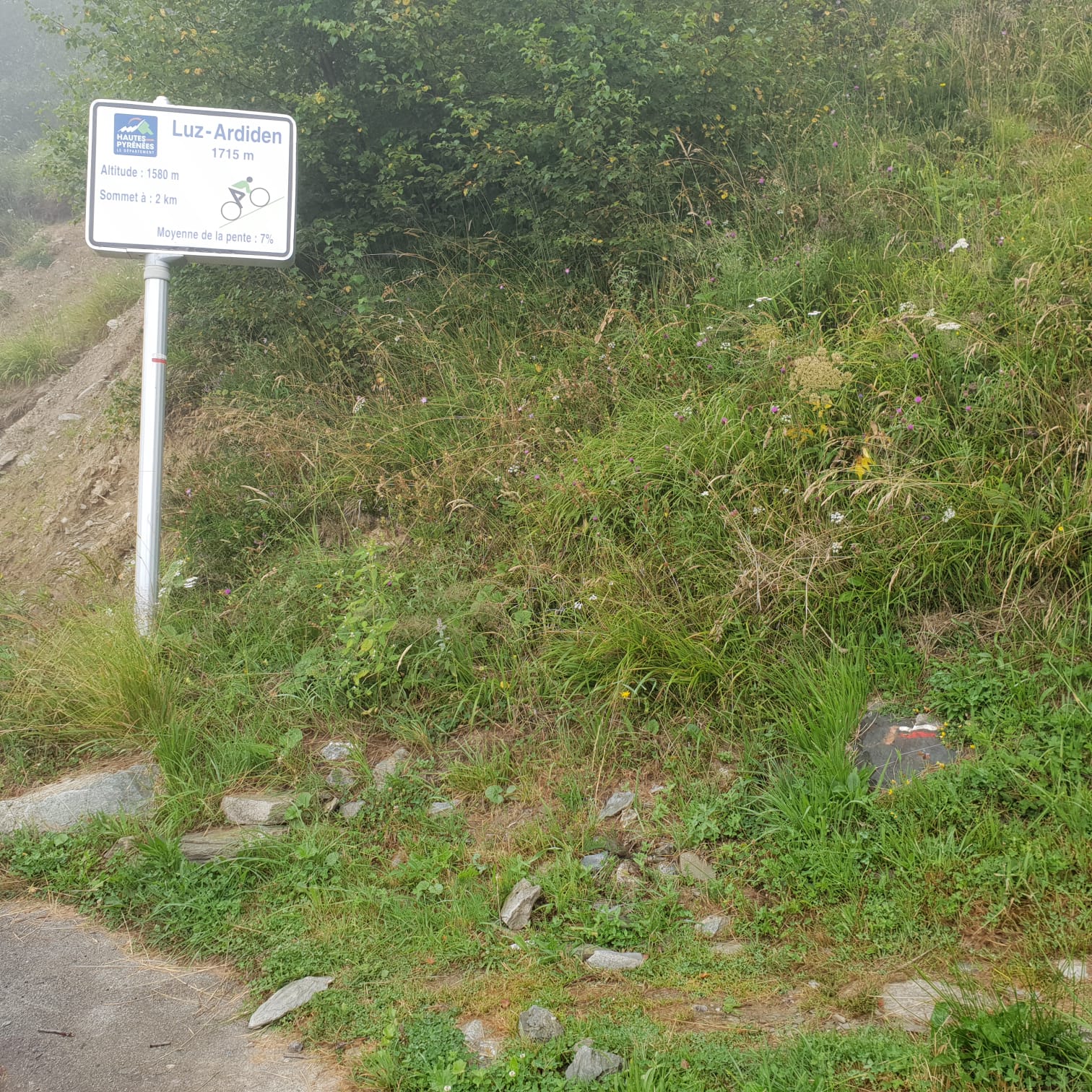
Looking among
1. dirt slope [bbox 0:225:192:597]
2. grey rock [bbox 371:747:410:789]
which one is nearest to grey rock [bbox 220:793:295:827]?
grey rock [bbox 371:747:410:789]

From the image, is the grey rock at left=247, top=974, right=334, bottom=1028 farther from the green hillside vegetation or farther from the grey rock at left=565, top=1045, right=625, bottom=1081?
the grey rock at left=565, top=1045, right=625, bottom=1081

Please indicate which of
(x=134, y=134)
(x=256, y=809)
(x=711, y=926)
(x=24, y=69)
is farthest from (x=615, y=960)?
(x=24, y=69)

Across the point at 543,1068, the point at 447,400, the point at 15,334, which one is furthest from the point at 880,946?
the point at 15,334

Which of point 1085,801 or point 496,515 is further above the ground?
point 496,515

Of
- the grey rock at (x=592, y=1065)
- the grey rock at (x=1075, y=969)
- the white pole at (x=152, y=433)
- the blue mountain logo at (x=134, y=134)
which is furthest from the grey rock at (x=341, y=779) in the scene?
the blue mountain logo at (x=134, y=134)

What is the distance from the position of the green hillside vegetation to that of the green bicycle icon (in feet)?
4.29

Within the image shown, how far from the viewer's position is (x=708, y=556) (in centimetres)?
444

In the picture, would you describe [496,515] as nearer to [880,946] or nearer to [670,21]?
[880,946]

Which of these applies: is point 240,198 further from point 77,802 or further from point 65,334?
point 65,334

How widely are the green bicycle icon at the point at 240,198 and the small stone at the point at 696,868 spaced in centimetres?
429

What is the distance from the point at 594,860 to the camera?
3.67 m

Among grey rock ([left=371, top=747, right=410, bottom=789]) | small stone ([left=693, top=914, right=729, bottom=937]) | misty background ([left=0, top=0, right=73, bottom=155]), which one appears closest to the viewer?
small stone ([left=693, top=914, right=729, bottom=937])

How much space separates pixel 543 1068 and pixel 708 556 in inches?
95.9

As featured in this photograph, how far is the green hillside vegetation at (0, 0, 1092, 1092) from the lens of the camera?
3.05 metres
